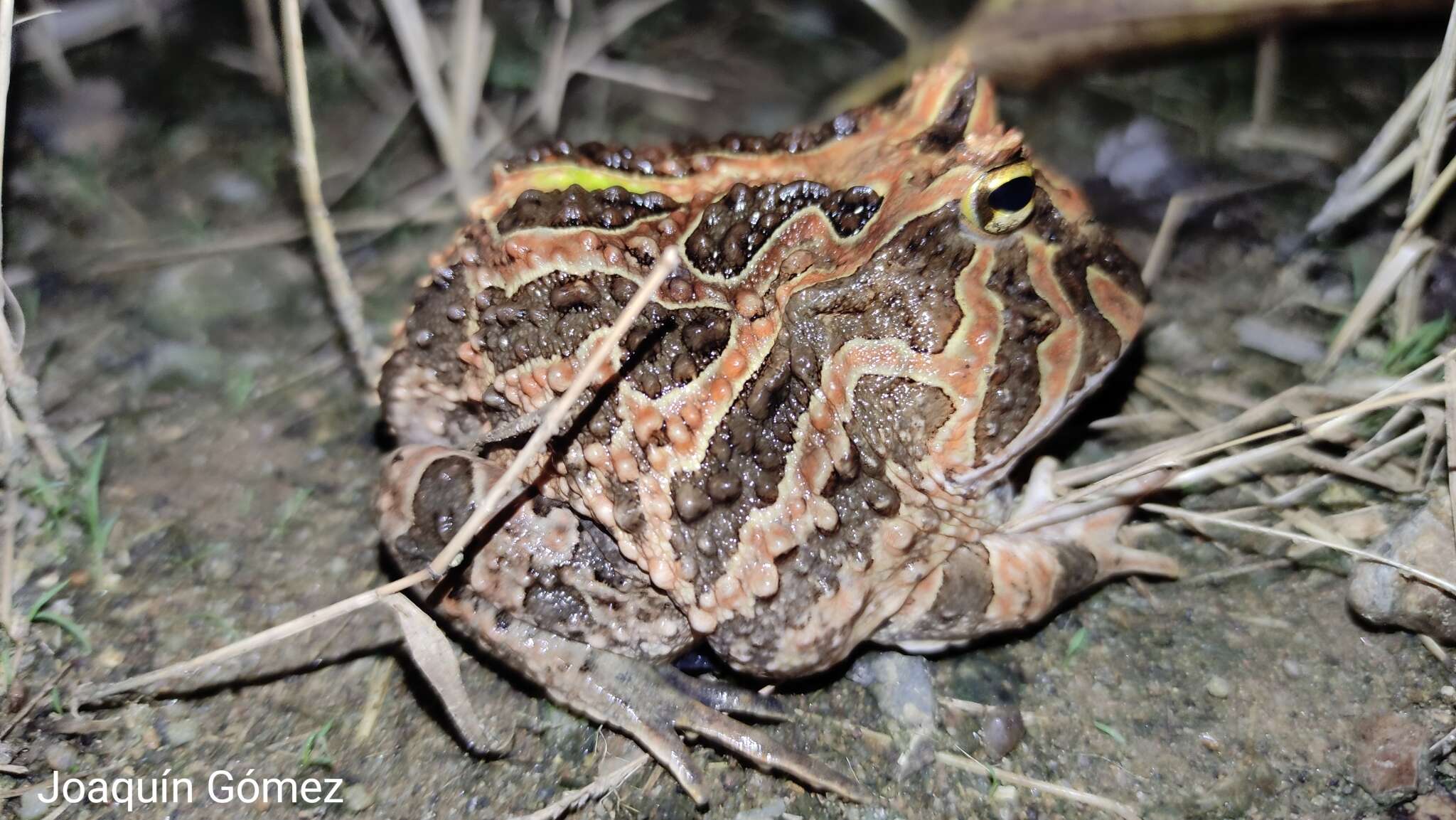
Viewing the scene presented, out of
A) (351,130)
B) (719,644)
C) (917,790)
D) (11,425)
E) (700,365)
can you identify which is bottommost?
(917,790)

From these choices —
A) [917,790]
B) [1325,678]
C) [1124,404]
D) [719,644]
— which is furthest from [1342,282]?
[719,644]

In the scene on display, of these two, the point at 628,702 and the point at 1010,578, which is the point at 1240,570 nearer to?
the point at 1010,578

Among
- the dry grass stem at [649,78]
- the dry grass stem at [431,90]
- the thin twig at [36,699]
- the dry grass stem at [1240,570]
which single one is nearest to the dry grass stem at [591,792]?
the thin twig at [36,699]

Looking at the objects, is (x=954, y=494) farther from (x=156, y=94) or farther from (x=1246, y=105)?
(x=156, y=94)

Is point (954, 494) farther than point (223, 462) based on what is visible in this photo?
No

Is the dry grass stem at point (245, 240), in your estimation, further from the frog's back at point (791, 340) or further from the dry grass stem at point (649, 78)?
the frog's back at point (791, 340)

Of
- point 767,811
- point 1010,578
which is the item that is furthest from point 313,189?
point 1010,578

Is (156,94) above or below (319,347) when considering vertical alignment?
above

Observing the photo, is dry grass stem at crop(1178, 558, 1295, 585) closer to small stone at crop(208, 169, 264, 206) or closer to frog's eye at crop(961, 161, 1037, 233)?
frog's eye at crop(961, 161, 1037, 233)
